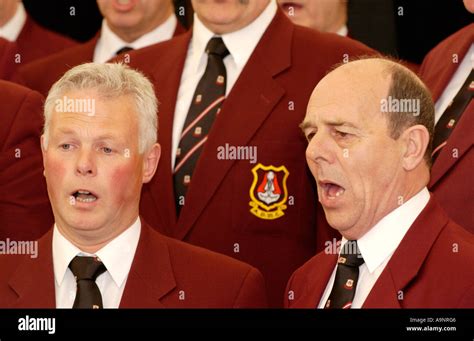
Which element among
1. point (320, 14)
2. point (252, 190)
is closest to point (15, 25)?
point (320, 14)

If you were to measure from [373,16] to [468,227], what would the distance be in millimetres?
1068

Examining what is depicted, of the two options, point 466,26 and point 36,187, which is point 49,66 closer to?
point 36,187

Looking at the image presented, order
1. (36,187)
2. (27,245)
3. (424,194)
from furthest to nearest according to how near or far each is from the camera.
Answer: (36,187)
(27,245)
(424,194)

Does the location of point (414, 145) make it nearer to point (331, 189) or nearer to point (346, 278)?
point (331, 189)

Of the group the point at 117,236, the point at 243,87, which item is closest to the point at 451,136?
the point at 243,87

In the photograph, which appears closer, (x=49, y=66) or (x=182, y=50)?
(x=182, y=50)

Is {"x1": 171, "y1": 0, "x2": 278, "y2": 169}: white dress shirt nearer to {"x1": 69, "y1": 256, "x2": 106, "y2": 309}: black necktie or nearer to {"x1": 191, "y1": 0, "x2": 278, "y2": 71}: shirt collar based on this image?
{"x1": 191, "y1": 0, "x2": 278, "y2": 71}: shirt collar

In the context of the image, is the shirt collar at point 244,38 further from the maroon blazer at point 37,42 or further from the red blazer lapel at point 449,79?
the maroon blazer at point 37,42

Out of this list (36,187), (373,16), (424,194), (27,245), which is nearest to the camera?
(424,194)

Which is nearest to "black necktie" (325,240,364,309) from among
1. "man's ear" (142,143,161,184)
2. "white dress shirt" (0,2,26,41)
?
"man's ear" (142,143,161,184)

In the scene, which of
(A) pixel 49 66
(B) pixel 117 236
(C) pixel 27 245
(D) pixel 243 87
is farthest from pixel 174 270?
(A) pixel 49 66

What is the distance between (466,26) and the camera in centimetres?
470
